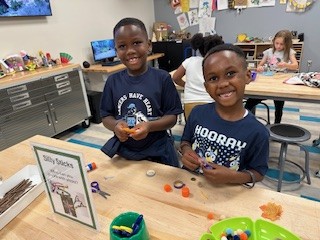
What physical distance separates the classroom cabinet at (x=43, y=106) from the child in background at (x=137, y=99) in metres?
1.92

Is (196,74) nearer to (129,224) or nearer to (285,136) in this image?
(285,136)

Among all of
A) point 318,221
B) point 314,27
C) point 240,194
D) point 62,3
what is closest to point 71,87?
point 62,3

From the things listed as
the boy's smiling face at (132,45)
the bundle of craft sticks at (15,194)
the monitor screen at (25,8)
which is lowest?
the bundle of craft sticks at (15,194)

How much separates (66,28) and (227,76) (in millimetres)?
3415

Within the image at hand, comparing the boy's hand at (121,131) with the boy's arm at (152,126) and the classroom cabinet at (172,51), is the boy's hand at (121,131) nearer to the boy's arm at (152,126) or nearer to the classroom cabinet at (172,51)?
the boy's arm at (152,126)

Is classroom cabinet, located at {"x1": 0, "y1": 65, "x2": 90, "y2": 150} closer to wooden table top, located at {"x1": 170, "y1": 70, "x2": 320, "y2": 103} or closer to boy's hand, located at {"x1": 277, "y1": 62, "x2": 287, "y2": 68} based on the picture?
wooden table top, located at {"x1": 170, "y1": 70, "x2": 320, "y2": 103}

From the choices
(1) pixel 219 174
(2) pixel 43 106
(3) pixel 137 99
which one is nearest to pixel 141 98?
(3) pixel 137 99

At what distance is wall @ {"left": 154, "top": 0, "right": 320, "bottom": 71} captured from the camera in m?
4.39

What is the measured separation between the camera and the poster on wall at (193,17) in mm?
5152

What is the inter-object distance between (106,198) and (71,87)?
8.77 ft

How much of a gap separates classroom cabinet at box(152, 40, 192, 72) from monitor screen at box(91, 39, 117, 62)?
1256 mm

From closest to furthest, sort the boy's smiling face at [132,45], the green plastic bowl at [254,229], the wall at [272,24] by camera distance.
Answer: the green plastic bowl at [254,229]
the boy's smiling face at [132,45]
the wall at [272,24]

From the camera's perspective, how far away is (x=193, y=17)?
205 inches

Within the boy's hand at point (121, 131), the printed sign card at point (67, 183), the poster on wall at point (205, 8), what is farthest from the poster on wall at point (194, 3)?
the printed sign card at point (67, 183)
